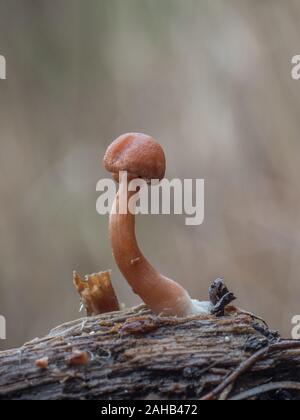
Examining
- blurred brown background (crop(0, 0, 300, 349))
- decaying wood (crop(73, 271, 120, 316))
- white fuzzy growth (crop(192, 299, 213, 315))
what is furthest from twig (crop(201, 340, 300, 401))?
blurred brown background (crop(0, 0, 300, 349))

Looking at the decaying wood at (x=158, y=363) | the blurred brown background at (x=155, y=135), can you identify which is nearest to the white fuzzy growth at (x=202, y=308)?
the decaying wood at (x=158, y=363)

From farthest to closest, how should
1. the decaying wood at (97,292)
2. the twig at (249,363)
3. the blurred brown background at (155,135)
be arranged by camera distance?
the blurred brown background at (155,135)
the decaying wood at (97,292)
the twig at (249,363)

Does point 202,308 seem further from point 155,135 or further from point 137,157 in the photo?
point 155,135

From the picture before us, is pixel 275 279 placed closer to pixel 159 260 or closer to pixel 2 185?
pixel 159 260

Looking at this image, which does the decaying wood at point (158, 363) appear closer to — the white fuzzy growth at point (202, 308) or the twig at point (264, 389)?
the twig at point (264, 389)

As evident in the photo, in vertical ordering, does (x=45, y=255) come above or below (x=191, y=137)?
below

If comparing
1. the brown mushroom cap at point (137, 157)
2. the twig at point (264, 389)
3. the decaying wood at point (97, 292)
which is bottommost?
the twig at point (264, 389)


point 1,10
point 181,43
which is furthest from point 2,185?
point 181,43
